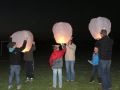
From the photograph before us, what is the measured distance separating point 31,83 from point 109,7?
67.0 m

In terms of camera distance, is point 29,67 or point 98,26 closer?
point 98,26

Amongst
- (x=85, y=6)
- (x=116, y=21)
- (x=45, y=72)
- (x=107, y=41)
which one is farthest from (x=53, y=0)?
(x=107, y=41)

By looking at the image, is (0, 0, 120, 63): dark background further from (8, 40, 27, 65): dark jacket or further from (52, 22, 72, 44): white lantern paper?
(8, 40, 27, 65): dark jacket

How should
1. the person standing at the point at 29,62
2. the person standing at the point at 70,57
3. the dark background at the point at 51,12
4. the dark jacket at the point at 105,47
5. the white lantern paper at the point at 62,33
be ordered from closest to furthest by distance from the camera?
the dark jacket at the point at 105,47 < the white lantern paper at the point at 62,33 < the person standing at the point at 70,57 < the person standing at the point at 29,62 < the dark background at the point at 51,12

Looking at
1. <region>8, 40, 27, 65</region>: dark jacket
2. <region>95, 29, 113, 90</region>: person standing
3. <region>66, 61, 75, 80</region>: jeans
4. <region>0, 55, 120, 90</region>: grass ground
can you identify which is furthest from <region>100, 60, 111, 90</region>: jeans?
<region>8, 40, 27, 65</region>: dark jacket

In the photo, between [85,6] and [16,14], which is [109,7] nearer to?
[85,6]

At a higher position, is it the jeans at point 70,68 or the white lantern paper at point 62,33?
the white lantern paper at point 62,33

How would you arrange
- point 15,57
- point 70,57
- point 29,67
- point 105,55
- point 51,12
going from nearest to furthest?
point 105,55, point 15,57, point 70,57, point 29,67, point 51,12

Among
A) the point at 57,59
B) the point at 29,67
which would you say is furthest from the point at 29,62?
the point at 57,59

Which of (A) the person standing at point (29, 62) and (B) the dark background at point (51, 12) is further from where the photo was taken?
(B) the dark background at point (51, 12)

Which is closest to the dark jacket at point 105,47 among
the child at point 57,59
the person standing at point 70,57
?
the child at point 57,59

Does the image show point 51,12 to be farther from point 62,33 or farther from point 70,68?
point 62,33

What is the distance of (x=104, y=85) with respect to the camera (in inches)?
570

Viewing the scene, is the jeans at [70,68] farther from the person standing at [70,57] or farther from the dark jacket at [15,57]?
the dark jacket at [15,57]
